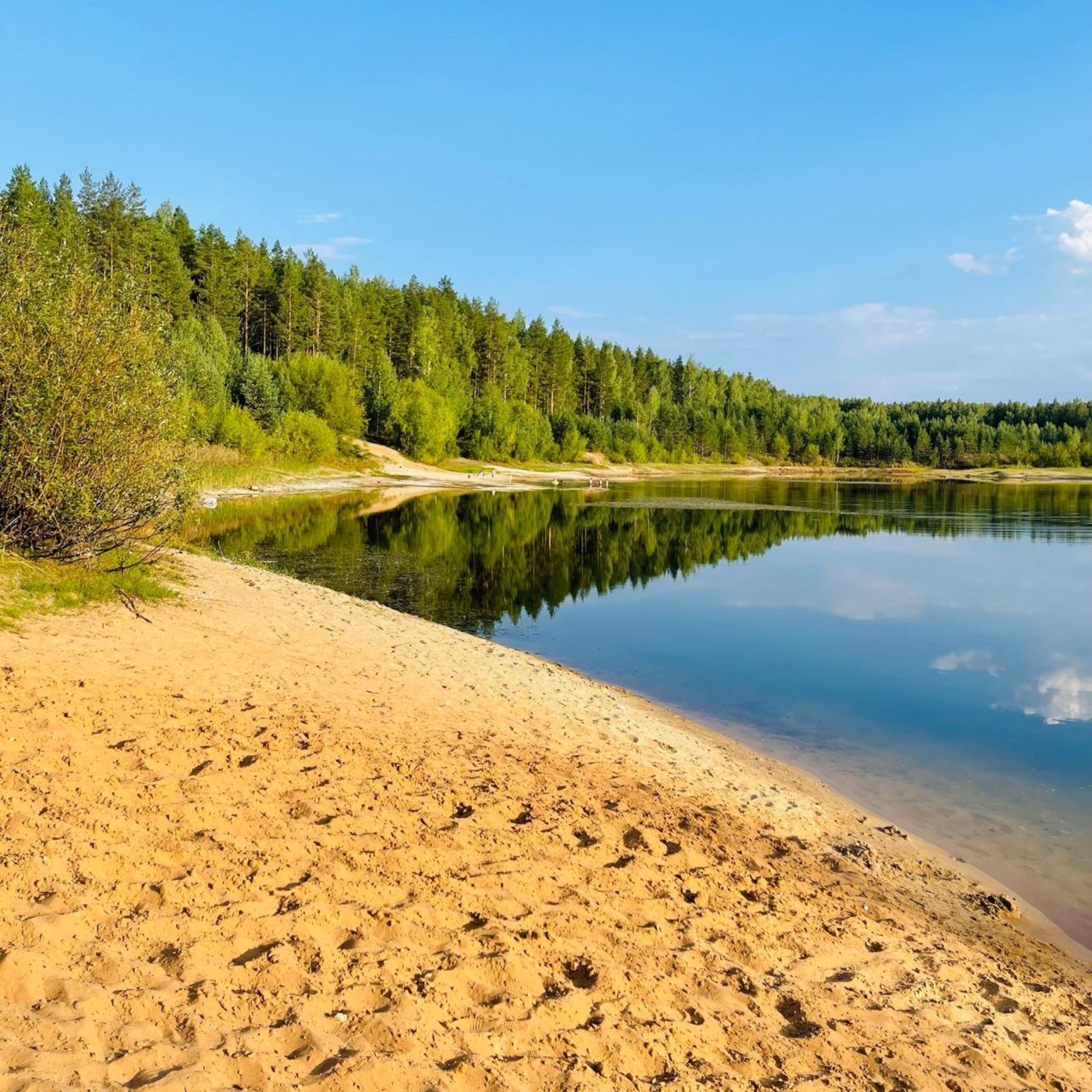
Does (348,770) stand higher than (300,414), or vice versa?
(300,414)

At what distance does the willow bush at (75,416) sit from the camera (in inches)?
558

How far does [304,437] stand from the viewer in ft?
264

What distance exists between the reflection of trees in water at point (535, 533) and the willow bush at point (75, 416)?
8840 mm

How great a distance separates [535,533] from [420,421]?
181 feet

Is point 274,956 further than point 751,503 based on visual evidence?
No

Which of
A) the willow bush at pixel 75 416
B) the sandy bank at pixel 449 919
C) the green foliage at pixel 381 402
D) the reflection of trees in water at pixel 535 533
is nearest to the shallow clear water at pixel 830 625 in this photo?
the reflection of trees in water at pixel 535 533

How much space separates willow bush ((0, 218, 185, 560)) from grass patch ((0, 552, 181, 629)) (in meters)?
0.37

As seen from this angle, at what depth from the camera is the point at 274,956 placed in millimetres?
5191

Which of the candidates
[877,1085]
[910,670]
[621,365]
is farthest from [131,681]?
[621,365]

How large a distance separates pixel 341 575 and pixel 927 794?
20.8m

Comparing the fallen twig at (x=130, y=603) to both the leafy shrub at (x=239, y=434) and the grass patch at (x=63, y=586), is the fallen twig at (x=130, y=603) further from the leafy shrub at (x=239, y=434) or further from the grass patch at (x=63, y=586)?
the leafy shrub at (x=239, y=434)

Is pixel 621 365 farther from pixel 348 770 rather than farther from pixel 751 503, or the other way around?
pixel 348 770

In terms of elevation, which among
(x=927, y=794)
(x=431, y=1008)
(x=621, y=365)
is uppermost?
(x=621, y=365)

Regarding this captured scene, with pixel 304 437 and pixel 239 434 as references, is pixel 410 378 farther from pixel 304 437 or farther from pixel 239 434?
pixel 239 434
